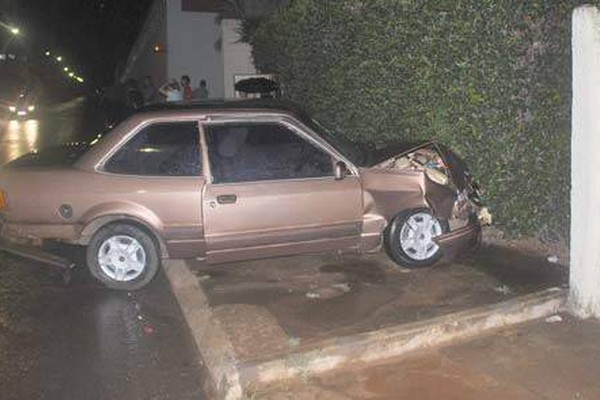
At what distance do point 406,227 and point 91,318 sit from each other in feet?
9.74

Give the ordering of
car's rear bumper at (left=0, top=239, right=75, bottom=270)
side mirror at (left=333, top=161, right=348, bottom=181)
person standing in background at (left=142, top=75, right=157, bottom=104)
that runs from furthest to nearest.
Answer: person standing in background at (left=142, top=75, right=157, bottom=104) < car's rear bumper at (left=0, top=239, right=75, bottom=270) < side mirror at (left=333, top=161, right=348, bottom=181)

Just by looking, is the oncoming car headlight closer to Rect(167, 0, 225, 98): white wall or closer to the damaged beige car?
the damaged beige car

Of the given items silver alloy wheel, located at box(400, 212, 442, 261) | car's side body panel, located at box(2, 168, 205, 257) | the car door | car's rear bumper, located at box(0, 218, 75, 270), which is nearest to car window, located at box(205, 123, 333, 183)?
the car door

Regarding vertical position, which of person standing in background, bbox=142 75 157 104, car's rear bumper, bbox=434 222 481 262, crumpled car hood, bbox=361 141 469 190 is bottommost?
car's rear bumper, bbox=434 222 481 262

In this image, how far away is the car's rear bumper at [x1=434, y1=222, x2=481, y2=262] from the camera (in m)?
7.23

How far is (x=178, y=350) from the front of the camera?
18.9 feet

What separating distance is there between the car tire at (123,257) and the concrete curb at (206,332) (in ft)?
1.14

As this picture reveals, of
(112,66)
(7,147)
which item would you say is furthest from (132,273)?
(112,66)

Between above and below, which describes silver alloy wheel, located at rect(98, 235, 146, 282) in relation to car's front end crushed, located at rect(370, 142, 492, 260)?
below

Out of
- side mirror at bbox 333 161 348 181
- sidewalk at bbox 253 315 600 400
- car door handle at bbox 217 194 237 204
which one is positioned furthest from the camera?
side mirror at bbox 333 161 348 181

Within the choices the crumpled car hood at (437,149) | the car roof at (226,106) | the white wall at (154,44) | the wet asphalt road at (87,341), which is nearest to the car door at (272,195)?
the car roof at (226,106)

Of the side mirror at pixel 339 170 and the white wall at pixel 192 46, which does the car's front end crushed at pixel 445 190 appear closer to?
the side mirror at pixel 339 170

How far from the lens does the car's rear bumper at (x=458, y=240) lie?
723 centimetres

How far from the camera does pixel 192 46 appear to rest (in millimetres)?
29625
